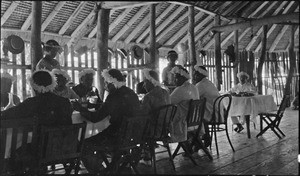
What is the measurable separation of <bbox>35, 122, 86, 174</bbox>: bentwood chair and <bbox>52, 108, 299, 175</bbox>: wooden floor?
1.24m

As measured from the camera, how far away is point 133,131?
3.42m

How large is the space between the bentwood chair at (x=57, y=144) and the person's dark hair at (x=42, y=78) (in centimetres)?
46

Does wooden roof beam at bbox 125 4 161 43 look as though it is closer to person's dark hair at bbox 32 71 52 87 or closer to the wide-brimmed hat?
the wide-brimmed hat

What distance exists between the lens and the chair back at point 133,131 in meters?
3.26

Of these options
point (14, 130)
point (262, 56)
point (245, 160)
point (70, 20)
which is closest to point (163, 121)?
point (245, 160)

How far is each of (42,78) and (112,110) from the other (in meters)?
0.77

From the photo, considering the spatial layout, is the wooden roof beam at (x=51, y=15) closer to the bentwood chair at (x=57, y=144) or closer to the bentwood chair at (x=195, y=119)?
the bentwood chair at (x=195, y=119)

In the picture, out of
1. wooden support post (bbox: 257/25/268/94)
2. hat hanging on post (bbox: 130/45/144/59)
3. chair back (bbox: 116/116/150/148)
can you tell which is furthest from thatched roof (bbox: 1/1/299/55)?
chair back (bbox: 116/116/150/148)

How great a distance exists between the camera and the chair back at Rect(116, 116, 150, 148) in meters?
3.26

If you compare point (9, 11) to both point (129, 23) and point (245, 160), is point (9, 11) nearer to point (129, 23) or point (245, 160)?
point (129, 23)

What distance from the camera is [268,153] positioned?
192 inches

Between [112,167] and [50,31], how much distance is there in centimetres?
555

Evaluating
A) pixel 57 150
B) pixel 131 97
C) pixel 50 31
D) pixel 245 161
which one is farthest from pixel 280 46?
pixel 57 150

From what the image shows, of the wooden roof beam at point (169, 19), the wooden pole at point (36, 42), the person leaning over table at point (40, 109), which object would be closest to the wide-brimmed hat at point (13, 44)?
the wooden pole at point (36, 42)
